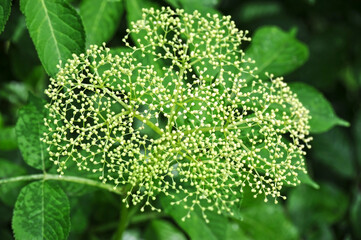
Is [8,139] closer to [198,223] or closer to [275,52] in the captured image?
[198,223]

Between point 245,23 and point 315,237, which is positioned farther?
point 245,23

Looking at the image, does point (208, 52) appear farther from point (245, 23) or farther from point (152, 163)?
point (245, 23)

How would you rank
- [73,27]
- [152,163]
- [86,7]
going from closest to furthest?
[152,163]
[73,27]
[86,7]

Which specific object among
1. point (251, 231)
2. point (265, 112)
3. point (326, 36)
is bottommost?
point (251, 231)

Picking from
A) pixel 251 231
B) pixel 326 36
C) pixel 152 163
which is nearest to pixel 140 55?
pixel 152 163

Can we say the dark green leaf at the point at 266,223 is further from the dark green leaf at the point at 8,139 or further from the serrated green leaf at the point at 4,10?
the serrated green leaf at the point at 4,10

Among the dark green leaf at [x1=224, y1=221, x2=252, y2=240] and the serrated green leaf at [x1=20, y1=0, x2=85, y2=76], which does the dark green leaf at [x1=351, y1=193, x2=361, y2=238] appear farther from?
the serrated green leaf at [x1=20, y1=0, x2=85, y2=76]

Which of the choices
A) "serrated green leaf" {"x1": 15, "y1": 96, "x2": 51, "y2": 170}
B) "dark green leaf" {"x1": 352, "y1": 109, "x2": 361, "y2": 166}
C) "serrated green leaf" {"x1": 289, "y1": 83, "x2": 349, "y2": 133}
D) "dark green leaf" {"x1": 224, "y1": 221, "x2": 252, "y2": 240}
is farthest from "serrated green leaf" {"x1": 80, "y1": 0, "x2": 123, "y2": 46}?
"dark green leaf" {"x1": 352, "y1": 109, "x2": 361, "y2": 166}
